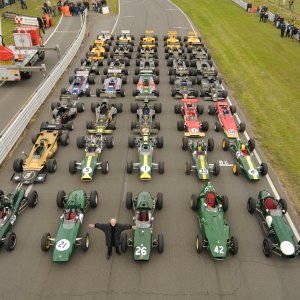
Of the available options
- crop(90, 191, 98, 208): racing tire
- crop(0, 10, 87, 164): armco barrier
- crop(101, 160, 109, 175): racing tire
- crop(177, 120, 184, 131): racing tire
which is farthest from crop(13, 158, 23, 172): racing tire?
crop(177, 120, 184, 131): racing tire

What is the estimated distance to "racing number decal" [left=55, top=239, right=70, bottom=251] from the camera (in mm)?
11939

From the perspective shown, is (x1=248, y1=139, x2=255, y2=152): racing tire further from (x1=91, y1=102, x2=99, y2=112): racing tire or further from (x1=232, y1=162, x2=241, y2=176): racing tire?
(x1=91, y1=102, x2=99, y2=112): racing tire

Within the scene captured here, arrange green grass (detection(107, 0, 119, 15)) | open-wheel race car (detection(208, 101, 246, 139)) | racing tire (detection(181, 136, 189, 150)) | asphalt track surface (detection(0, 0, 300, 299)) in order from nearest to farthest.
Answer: asphalt track surface (detection(0, 0, 300, 299)) → racing tire (detection(181, 136, 189, 150)) → open-wheel race car (detection(208, 101, 246, 139)) → green grass (detection(107, 0, 119, 15))

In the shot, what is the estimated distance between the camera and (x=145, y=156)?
16.7m

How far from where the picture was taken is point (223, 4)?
55.4 meters

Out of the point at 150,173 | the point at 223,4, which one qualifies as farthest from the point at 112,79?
the point at 223,4

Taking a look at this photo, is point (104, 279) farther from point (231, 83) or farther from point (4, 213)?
point (231, 83)

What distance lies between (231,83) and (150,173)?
1419 cm

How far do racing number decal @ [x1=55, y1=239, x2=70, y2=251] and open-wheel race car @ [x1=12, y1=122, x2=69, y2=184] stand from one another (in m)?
4.51

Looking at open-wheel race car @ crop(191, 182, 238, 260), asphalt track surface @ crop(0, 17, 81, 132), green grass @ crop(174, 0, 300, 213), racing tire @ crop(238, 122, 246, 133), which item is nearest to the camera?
open-wheel race car @ crop(191, 182, 238, 260)

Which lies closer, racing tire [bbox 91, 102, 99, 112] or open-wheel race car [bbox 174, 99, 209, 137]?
open-wheel race car [bbox 174, 99, 209, 137]

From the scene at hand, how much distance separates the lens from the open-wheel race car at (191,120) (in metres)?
19.7

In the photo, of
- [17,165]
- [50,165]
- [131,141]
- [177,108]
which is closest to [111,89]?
[177,108]

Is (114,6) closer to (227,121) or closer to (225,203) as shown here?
(227,121)
